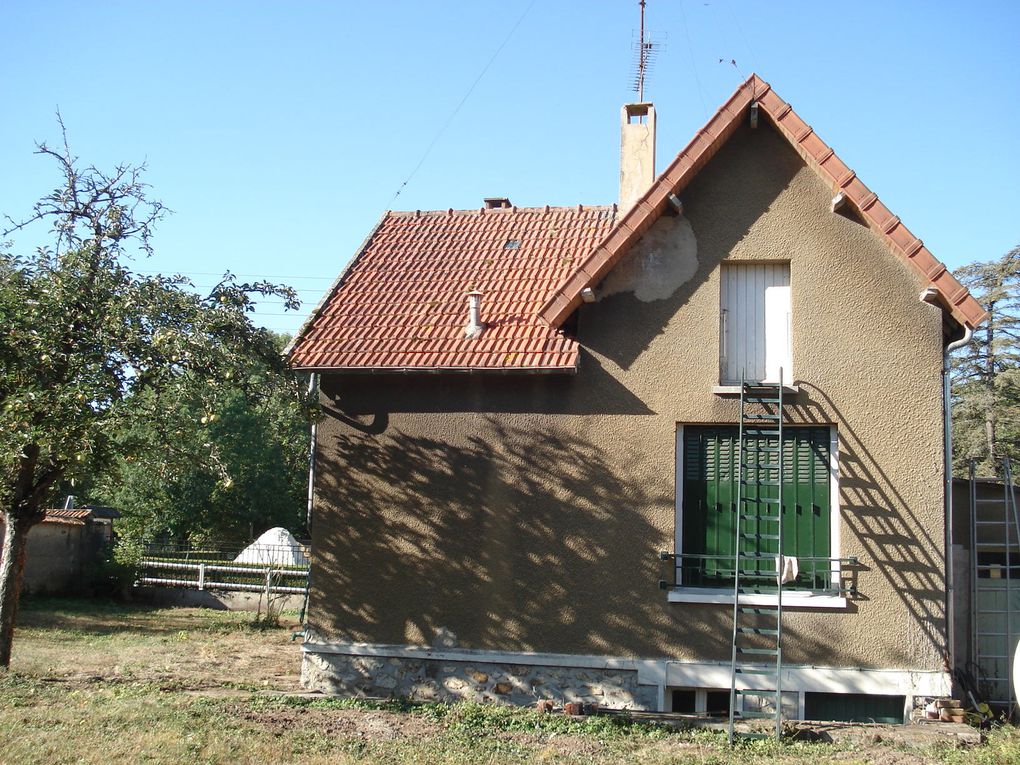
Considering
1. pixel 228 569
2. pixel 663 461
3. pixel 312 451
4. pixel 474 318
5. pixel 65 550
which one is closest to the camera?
pixel 663 461

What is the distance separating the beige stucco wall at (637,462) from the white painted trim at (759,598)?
0.13 meters

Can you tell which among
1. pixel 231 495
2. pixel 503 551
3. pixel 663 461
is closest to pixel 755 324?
pixel 663 461

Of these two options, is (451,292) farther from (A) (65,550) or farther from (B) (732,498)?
(A) (65,550)

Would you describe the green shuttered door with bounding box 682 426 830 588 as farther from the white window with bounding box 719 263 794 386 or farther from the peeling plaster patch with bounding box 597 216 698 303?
the peeling plaster patch with bounding box 597 216 698 303

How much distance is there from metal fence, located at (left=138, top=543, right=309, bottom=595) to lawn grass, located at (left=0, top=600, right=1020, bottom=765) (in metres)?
9.42

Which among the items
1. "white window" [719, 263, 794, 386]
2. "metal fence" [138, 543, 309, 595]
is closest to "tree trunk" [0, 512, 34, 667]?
"white window" [719, 263, 794, 386]

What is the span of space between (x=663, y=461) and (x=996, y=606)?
431 centimetres

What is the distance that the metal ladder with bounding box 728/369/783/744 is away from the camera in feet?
34.3

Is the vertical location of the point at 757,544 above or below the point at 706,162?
below

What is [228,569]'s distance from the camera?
2344cm

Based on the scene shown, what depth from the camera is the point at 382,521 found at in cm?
1170

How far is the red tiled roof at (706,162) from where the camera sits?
1058 cm

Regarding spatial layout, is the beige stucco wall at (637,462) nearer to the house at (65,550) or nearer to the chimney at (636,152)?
the chimney at (636,152)

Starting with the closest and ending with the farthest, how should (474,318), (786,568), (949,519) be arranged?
(786,568) < (949,519) < (474,318)
